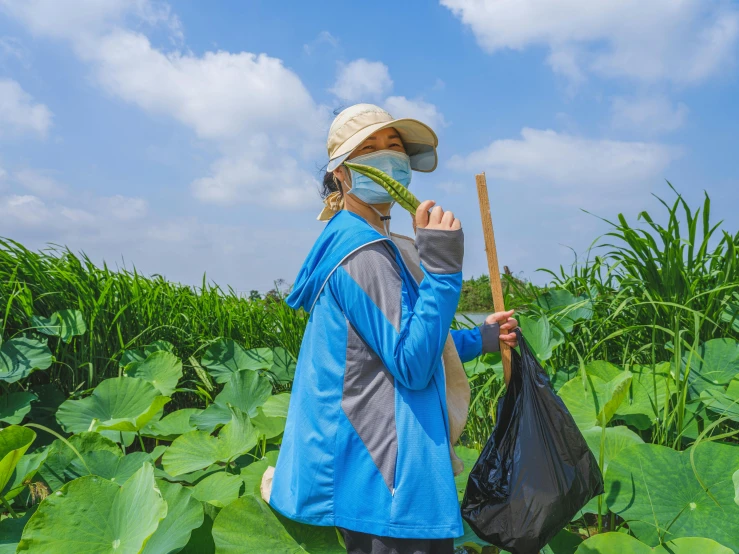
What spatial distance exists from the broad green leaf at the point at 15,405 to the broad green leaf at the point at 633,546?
2.29 meters

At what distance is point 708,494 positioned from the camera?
155 centimetres

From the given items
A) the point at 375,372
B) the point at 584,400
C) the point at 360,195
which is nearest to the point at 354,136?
the point at 360,195

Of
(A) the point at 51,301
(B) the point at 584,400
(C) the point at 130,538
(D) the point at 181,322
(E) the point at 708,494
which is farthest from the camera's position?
(D) the point at 181,322

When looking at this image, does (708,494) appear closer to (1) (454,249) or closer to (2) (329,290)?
(1) (454,249)

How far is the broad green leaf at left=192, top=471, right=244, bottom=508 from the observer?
1.75 m

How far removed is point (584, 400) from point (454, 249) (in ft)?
3.86

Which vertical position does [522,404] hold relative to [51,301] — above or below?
below

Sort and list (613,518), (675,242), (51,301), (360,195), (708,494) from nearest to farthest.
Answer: (360,195)
(708,494)
(613,518)
(675,242)
(51,301)

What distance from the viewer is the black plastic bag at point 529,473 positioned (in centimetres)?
121

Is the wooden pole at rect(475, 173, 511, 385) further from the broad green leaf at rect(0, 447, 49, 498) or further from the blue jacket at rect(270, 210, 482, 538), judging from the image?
the broad green leaf at rect(0, 447, 49, 498)

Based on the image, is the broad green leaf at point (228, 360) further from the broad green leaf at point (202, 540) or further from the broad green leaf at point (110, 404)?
the broad green leaf at point (202, 540)

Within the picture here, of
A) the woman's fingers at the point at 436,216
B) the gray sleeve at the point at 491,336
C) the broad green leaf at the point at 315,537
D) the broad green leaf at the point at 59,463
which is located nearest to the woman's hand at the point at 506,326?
the gray sleeve at the point at 491,336

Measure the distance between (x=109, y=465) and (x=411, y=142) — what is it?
1.50 m

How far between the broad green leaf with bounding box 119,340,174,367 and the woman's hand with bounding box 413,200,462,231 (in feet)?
7.45
